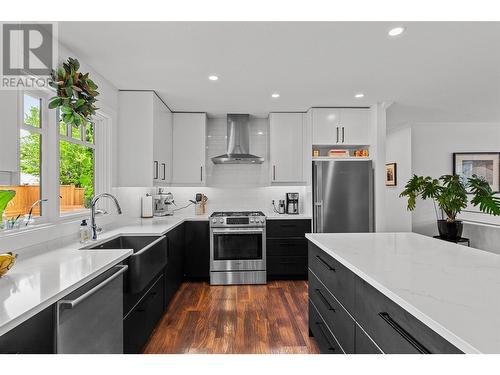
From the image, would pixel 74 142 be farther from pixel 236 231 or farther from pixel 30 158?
pixel 236 231

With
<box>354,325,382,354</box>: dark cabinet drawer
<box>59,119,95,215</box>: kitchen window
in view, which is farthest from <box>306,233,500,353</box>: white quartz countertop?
<box>59,119,95,215</box>: kitchen window

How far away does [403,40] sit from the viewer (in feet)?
6.97

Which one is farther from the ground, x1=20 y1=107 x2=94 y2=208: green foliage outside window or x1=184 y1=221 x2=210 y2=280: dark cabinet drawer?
x1=20 y1=107 x2=94 y2=208: green foliage outside window

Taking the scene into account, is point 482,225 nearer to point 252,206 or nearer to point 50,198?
point 252,206

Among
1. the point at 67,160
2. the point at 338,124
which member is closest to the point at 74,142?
the point at 67,160

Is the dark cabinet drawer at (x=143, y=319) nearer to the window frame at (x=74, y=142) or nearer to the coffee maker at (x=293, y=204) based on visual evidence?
the window frame at (x=74, y=142)

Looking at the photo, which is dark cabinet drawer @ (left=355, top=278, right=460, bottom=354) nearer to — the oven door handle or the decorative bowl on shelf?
the decorative bowl on shelf

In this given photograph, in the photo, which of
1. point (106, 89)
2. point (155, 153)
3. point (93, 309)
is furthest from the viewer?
point (155, 153)

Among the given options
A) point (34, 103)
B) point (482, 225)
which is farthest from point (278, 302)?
point (482, 225)

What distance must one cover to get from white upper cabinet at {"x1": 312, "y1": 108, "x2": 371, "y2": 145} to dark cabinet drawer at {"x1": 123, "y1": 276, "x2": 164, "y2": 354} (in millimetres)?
2743

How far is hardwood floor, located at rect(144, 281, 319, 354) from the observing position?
2215 mm

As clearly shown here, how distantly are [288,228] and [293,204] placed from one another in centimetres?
Answer: 51

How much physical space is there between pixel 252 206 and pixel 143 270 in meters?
2.72

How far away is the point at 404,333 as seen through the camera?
0.95 m
